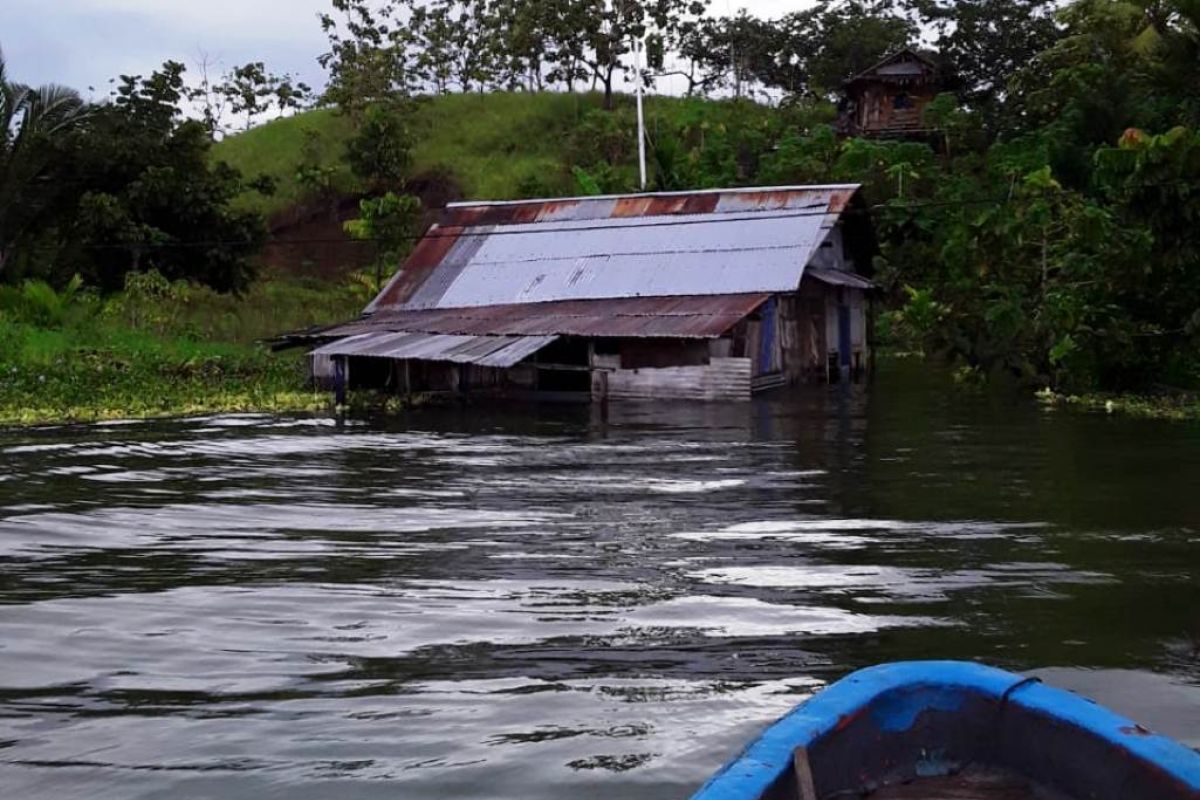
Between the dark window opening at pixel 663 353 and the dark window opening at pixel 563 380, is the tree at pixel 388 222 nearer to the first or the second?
the dark window opening at pixel 563 380

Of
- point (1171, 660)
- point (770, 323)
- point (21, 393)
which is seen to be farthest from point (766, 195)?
point (1171, 660)

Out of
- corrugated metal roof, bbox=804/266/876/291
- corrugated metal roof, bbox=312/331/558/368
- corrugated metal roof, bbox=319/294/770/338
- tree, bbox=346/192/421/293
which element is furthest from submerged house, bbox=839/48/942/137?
corrugated metal roof, bbox=312/331/558/368

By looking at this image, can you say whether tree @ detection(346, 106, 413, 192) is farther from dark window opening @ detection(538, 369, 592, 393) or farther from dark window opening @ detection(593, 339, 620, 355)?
dark window opening @ detection(593, 339, 620, 355)

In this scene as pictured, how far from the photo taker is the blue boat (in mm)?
3594

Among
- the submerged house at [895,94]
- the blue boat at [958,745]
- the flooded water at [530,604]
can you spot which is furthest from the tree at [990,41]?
the blue boat at [958,745]

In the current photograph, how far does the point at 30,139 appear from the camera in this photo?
88.4 ft

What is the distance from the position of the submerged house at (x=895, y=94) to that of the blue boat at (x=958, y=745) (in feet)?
124

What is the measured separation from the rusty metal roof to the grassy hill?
13.5 metres

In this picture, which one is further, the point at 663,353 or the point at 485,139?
the point at 485,139

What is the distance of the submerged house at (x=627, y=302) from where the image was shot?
2172cm

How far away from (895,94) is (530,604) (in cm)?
3714

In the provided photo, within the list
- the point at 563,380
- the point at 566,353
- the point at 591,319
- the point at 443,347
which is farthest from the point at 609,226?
the point at 443,347

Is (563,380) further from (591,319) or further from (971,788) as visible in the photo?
(971,788)

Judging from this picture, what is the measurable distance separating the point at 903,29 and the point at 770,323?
1036 inches
